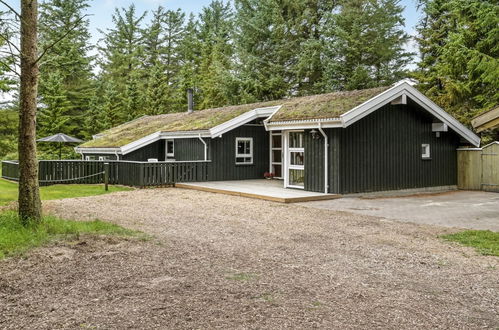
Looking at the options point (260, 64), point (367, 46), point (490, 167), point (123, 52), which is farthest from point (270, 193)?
point (123, 52)

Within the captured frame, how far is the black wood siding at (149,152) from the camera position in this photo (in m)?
20.0

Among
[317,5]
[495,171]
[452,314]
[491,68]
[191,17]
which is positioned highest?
[191,17]

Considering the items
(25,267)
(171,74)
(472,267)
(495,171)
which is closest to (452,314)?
(472,267)

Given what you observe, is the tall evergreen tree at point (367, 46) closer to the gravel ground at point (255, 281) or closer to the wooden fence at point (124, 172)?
the wooden fence at point (124, 172)

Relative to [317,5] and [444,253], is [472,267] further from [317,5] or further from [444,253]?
[317,5]

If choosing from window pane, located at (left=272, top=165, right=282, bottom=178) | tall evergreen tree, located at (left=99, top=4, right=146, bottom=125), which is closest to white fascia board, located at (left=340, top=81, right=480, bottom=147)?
window pane, located at (left=272, top=165, right=282, bottom=178)

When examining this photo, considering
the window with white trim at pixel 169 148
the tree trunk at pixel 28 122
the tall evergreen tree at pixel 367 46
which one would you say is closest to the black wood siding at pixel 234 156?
the window with white trim at pixel 169 148

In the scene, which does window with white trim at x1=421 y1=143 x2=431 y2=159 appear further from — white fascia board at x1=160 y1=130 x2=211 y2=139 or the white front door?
white fascia board at x1=160 y1=130 x2=211 y2=139

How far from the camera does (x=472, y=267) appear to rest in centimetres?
564

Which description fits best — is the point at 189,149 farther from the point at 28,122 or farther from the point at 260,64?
the point at 260,64

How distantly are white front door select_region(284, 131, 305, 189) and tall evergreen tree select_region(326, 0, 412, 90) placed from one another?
15.4m

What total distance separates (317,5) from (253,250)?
102 feet

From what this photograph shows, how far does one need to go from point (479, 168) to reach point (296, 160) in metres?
7.73

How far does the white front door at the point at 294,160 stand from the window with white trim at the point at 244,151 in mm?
4232
